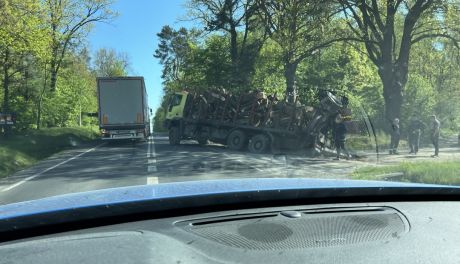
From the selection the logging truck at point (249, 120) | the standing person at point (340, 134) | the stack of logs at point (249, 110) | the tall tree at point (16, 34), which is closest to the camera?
the standing person at point (340, 134)

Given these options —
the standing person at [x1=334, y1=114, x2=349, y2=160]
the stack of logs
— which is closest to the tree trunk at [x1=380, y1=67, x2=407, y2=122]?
the stack of logs

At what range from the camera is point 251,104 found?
2497cm

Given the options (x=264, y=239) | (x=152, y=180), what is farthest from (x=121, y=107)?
(x=264, y=239)

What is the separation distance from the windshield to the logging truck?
6cm

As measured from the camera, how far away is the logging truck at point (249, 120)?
72.2 feet

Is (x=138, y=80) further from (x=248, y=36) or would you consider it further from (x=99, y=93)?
(x=248, y=36)

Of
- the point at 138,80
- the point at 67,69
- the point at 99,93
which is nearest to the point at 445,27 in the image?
the point at 138,80

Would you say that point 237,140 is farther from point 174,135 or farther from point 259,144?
point 174,135

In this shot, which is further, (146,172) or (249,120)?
(249,120)

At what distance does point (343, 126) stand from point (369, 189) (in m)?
18.4

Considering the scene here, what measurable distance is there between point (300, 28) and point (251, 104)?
6504 millimetres

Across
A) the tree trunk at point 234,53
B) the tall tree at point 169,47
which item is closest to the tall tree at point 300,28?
the tree trunk at point 234,53

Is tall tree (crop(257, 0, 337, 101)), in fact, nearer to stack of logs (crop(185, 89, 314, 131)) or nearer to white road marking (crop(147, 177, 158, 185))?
stack of logs (crop(185, 89, 314, 131))

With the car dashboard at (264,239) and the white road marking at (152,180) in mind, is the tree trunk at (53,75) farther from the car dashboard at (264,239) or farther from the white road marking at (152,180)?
the car dashboard at (264,239)
